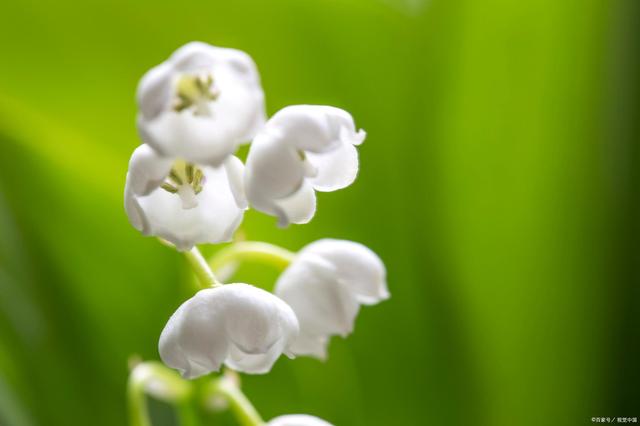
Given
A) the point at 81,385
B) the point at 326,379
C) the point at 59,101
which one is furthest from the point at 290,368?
the point at 59,101

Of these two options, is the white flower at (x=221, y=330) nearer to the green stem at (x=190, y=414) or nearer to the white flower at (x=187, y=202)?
the white flower at (x=187, y=202)

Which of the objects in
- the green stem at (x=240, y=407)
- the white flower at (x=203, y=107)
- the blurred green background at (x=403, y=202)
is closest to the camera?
the white flower at (x=203, y=107)

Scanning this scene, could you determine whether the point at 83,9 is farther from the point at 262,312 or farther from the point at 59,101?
the point at 262,312

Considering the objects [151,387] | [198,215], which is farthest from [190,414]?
[198,215]

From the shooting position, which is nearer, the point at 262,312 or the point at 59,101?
the point at 262,312

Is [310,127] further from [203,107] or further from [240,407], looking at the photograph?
[240,407]

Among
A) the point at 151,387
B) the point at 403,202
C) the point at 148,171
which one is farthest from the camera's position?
the point at 403,202

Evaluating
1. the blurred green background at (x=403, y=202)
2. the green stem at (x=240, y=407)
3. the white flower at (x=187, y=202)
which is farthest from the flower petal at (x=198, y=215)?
the blurred green background at (x=403, y=202)
